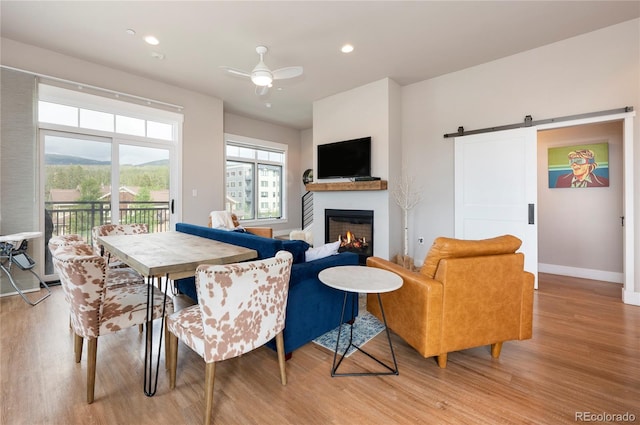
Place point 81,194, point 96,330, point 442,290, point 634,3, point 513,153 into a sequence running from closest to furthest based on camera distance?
point 96,330 → point 442,290 → point 634,3 → point 513,153 → point 81,194

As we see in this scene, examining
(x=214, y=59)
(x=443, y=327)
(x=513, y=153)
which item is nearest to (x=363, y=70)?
(x=214, y=59)

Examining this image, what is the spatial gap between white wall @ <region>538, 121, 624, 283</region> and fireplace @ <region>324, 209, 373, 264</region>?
8.70ft

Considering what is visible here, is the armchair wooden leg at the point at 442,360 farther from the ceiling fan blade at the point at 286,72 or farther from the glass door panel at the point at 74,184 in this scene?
the glass door panel at the point at 74,184

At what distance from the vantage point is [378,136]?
4.41 m

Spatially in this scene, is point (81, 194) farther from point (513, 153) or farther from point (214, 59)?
point (513, 153)

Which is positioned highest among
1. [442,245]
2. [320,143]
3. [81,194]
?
[320,143]

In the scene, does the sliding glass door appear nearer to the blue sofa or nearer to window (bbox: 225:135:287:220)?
window (bbox: 225:135:287:220)

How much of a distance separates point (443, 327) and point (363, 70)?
11.9 ft

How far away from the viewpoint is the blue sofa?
76.5 inches

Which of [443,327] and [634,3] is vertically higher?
[634,3]

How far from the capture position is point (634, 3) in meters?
2.73

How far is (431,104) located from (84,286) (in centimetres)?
467

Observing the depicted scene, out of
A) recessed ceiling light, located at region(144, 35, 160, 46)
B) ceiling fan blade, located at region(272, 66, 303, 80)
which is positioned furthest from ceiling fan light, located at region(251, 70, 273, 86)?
recessed ceiling light, located at region(144, 35, 160, 46)

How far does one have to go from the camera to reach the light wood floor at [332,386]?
4.81ft
